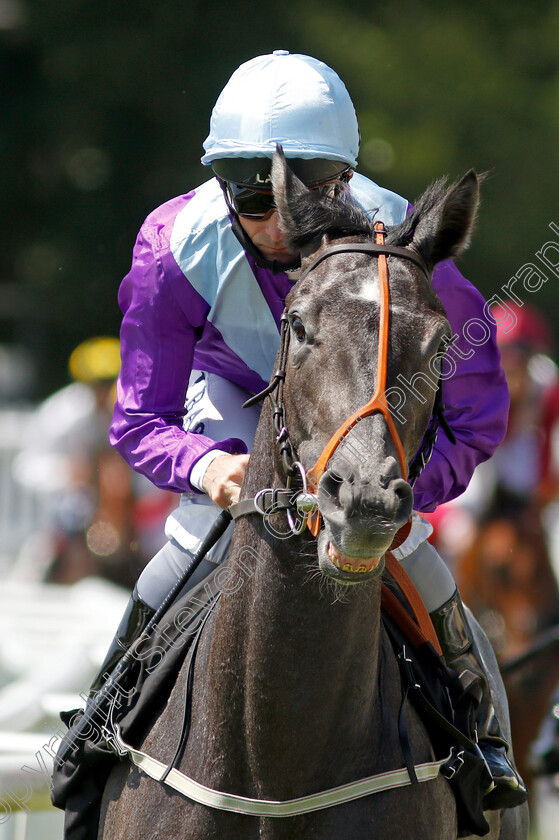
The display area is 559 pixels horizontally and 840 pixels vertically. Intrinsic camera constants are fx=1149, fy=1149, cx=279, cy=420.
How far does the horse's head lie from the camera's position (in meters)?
2.62

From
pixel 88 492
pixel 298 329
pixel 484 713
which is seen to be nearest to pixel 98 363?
pixel 88 492

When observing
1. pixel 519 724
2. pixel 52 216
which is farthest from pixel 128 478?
pixel 52 216

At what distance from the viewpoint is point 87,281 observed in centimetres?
1800

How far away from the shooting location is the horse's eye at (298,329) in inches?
116

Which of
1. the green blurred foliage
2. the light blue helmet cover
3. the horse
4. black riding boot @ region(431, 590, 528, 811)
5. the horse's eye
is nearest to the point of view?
the horse

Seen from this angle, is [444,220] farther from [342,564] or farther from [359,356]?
[342,564]

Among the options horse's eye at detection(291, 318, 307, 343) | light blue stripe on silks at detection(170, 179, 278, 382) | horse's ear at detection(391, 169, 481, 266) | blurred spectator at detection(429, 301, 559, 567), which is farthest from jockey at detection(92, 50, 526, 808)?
blurred spectator at detection(429, 301, 559, 567)

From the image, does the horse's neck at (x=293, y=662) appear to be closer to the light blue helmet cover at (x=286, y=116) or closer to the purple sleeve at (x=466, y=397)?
the purple sleeve at (x=466, y=397)

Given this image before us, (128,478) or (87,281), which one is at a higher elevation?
(128,478)

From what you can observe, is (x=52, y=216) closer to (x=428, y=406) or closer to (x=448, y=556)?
(x=448, y=556)

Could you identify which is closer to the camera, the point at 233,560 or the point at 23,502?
the point at 233,560

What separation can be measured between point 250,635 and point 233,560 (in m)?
0.22

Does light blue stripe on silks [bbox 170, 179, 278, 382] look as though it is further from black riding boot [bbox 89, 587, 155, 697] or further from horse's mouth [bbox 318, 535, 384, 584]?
horse's mouth [bbox 318, 535, 384, 584]

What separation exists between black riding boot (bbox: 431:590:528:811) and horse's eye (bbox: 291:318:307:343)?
4.32 ft
